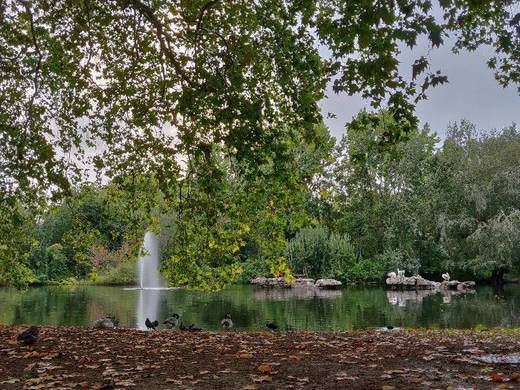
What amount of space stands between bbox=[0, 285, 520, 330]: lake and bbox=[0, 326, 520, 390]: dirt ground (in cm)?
927

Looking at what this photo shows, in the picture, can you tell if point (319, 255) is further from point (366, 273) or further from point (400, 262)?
point (400, 262)

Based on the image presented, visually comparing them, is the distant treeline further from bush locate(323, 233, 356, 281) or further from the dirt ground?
the dirt ground

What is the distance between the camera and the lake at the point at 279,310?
63.5ft

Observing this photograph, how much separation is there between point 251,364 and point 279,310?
16984mm

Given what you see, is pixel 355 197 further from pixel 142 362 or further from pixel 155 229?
pixel 142 362

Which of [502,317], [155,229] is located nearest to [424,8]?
[155,229]

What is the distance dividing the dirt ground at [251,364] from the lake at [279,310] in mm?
9265

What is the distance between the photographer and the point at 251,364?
269 inches

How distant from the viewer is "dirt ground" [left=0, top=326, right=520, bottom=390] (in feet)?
18.7

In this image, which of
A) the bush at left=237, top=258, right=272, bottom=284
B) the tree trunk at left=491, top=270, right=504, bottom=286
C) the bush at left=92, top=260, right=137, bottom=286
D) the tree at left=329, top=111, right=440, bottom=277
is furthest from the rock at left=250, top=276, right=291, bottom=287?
the tree trunk at left=491, top=270, right=504, bottom=286

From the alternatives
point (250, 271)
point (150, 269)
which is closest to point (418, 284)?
point (250, 271)

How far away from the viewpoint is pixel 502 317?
67.8 ft

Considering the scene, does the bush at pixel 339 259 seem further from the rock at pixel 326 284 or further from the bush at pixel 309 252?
the rock at pixel 326 284

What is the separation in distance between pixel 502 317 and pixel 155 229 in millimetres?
15380
